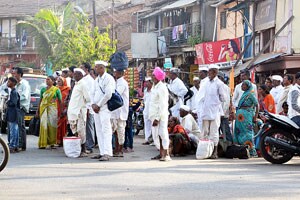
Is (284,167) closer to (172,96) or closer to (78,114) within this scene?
(78,114)

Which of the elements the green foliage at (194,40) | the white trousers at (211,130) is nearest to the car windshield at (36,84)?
the white trousers at (211,130)

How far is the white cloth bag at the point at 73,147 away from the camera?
13.9 metres

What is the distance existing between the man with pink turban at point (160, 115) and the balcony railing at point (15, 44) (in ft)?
167

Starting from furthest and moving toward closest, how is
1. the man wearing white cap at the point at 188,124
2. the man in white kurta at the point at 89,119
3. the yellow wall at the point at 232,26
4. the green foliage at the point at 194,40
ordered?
the green foliage at the point at 194,40, the yellow wall at the point at 232,26, the man wearing white cap at the point at 188,124, the man in white kurta at the point at 89,119

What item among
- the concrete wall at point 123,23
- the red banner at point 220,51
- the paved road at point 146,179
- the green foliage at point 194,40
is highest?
the concrete wall at point 123,23

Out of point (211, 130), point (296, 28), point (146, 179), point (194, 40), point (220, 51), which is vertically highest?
point (194, 40)

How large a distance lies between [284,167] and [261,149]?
0.75m

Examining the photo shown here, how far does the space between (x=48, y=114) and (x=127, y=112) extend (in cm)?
246

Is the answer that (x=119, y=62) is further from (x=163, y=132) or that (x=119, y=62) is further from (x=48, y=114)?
(x=48, y=114)

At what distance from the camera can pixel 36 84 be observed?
22.8 metres

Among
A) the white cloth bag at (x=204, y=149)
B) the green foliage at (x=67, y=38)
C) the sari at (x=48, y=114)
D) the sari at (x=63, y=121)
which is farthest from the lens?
the green foliage at (x=67, y=38)

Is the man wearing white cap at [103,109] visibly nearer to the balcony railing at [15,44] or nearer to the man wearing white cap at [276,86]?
the man wearing white cap at [276,86]

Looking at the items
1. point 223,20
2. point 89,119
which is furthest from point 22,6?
point 89,119

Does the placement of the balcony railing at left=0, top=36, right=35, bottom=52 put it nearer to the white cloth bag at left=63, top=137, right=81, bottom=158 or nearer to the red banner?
the red banner
